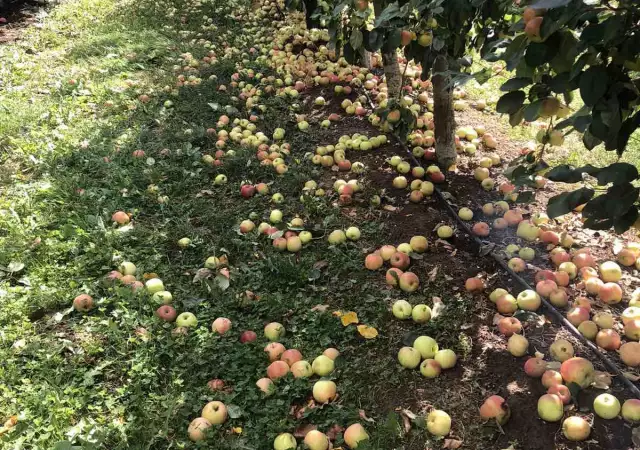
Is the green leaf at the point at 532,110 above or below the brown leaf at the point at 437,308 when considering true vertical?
above

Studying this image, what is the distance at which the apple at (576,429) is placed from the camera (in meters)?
2.19

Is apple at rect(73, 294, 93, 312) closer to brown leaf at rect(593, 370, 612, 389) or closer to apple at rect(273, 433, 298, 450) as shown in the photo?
apple at rect(273, 433, 298, 450)

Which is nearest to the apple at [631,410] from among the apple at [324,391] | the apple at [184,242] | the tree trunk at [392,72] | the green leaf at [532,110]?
the apple at [324,391]

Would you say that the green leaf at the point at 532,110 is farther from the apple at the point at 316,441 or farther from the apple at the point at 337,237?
the apple at the point at 337,237

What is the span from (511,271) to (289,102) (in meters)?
3.65

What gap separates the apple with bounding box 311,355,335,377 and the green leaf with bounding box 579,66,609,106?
1891mm

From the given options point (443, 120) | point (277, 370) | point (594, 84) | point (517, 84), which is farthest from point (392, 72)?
point (594, 84)

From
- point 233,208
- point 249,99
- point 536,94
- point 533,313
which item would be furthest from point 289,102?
point 536,94

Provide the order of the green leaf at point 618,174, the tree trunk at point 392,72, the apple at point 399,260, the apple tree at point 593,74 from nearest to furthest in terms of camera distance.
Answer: the apple tree at point 593,74, the green leaf at point 618,174, the apple at point 399,260, the tree trunk at point 392,72

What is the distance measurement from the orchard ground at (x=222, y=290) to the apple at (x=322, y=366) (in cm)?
4

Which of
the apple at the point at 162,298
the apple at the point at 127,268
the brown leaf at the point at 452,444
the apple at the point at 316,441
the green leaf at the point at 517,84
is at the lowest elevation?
the brown leaf at the point at 452,444

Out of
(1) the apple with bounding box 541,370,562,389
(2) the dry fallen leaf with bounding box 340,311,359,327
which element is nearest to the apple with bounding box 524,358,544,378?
(1) the apple with bounding box 541,370,562,389

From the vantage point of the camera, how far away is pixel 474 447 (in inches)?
90.2

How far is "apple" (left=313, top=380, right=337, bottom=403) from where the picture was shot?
254cm
